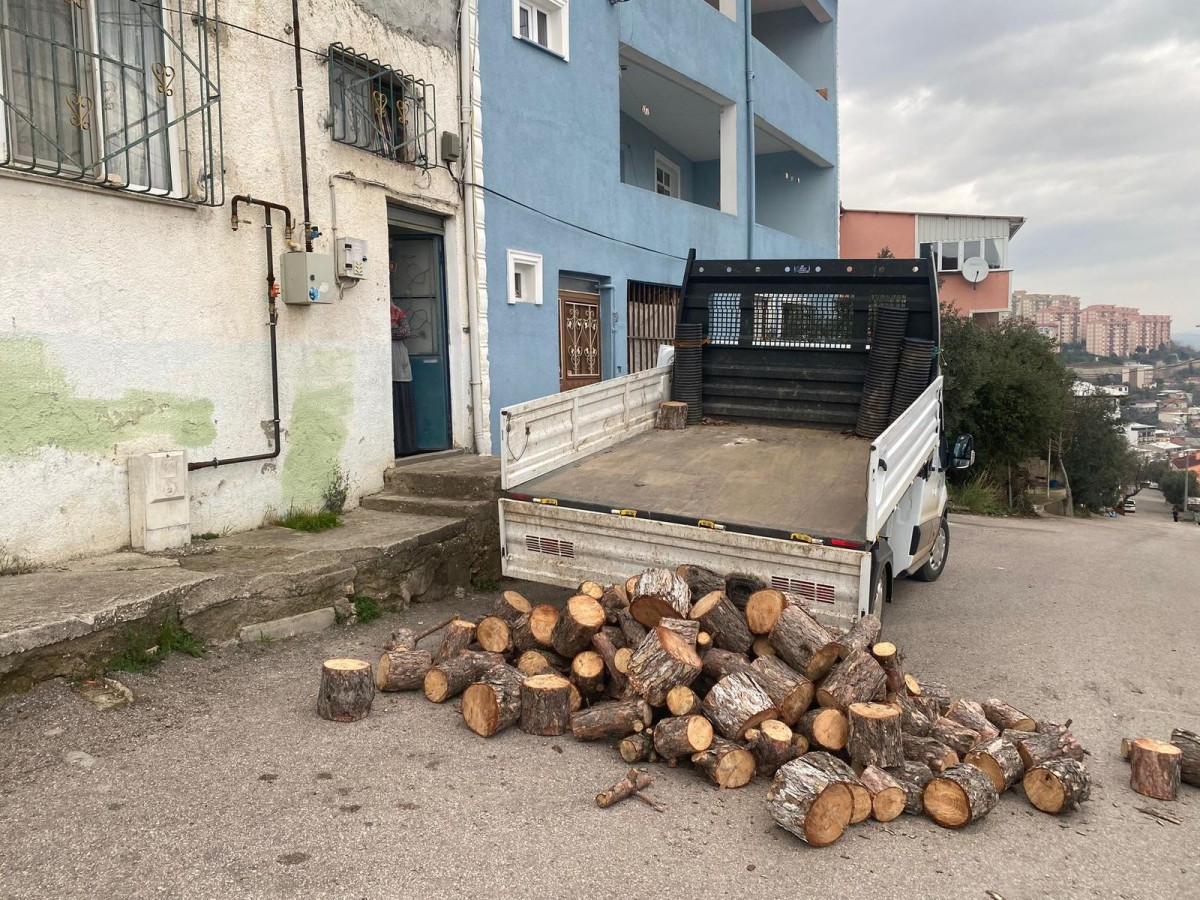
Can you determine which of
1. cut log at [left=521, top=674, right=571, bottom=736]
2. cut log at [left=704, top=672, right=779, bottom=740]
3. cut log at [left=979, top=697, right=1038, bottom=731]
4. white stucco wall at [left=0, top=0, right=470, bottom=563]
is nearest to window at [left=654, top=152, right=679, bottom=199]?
white stucco wall at [left=0, top=0, right=470, bottom=563]

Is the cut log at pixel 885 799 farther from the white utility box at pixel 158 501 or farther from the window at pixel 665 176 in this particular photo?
the window at pixel 665 176

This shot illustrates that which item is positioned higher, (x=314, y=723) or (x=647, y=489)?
(x=647, y=489)

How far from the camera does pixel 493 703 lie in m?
4.23

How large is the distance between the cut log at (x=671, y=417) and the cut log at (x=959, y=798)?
4410mm

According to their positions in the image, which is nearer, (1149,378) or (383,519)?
(383,519)

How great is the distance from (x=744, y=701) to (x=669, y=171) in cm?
1478

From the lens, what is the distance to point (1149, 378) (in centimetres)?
9450

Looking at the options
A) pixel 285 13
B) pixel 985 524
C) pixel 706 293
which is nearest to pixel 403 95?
pixel 285 13

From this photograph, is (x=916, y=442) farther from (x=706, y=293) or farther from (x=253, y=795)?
(x=253, y=795)

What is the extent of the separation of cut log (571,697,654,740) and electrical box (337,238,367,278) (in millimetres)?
4441

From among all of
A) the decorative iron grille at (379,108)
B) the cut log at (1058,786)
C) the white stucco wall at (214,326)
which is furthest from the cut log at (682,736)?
the decorative iron grille at (379,108)

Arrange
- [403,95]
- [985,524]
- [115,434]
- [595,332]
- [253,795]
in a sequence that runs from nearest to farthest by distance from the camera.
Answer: [253,795] → [115,434] → [403,95] → [595,332] → [985,524]

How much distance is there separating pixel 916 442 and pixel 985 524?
27.8 feet

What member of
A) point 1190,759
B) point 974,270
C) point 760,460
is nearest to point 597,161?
point 760,460
